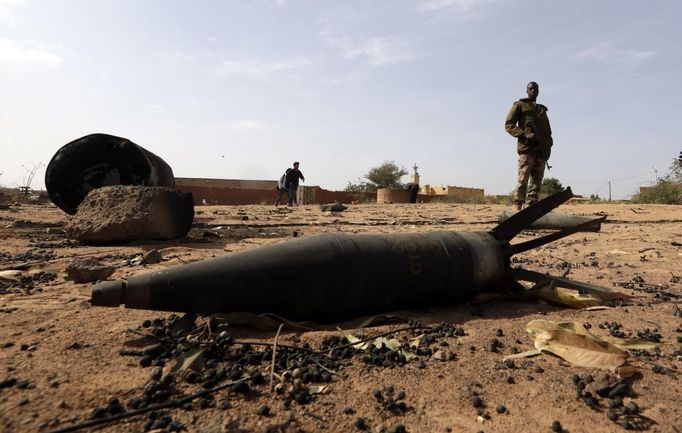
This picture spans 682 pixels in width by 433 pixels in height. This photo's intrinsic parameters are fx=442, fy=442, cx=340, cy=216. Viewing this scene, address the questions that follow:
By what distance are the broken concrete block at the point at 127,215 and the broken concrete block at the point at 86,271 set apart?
2.20 meters

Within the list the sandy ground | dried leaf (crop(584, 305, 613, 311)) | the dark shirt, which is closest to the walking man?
the dark shirt

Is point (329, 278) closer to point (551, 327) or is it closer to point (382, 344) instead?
point (382, 344)

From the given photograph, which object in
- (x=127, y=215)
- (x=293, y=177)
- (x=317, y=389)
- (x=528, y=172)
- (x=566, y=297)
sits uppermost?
(x=293, y=177)

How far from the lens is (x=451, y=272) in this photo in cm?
284

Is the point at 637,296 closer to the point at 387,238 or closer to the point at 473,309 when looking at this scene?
the point at 473,309

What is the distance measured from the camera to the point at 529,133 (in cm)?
760

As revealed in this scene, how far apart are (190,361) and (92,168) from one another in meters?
Result: 7.33

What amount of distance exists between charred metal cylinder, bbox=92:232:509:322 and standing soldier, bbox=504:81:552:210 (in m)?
5.43

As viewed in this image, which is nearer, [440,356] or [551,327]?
[440,356]

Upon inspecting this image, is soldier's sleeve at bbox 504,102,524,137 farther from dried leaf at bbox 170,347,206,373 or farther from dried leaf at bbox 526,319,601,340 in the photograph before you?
dried leaf at bbox 170,347,206,373

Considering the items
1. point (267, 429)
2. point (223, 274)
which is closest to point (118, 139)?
point (223, 274)

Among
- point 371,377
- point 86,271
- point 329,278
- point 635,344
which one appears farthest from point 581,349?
point 86,271

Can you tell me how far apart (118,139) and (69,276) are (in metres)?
4.89

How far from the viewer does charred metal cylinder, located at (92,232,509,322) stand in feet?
7.29
